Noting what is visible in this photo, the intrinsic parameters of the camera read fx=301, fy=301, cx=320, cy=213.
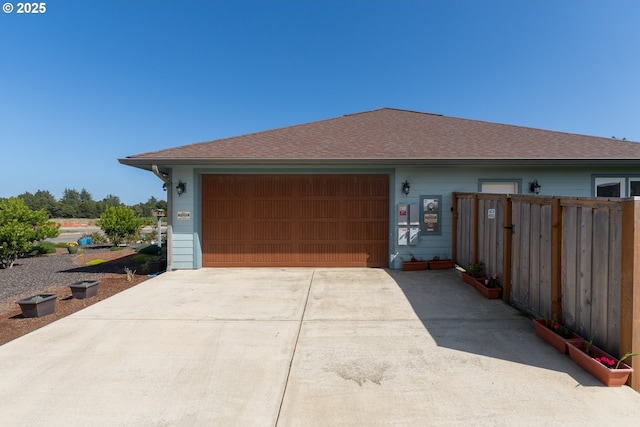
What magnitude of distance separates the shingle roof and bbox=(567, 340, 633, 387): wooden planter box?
4360 mm

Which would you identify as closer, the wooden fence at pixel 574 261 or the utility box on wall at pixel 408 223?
the wooden fence at pixel 574 261

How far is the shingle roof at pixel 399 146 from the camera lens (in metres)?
6.55

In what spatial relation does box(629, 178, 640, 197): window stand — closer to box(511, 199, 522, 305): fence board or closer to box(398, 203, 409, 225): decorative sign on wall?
box(511, 199, 522, 305): fence board

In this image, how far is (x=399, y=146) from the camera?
24.3 ft

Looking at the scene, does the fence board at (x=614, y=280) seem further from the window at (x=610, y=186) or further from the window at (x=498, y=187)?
the window at (x=610, y=186)

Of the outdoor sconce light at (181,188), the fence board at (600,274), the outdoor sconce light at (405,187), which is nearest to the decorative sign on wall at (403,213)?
the outdoor sconce light at (405,187)

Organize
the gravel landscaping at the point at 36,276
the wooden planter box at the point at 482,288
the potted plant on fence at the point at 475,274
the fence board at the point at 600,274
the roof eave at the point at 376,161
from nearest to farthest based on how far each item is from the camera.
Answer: the fence board at the point at 600,274 → the wooden planter box at the point at 482,288 → the potted plant on fence at the point at 475,274 → the gravel landscaping at the point at 36,276 → the roof eave at the point at 376,161

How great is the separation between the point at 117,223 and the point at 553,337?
14.5 meters

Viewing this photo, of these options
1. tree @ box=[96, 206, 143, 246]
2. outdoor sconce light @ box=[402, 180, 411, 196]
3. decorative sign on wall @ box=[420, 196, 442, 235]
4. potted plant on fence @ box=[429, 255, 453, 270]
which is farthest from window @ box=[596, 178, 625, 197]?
tree @ box=[96, 206, 143, 246]

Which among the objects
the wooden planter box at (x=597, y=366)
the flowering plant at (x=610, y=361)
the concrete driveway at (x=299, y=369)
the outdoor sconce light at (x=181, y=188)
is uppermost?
the outdoor sconce light at (x=181, y=188)

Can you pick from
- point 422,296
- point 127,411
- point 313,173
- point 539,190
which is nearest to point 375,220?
point 313,173

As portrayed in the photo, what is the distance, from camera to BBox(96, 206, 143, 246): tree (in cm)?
1257

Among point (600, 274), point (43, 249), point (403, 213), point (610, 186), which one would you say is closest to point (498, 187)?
point (403, 213)

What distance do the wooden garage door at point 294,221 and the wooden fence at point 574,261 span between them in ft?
8.69
